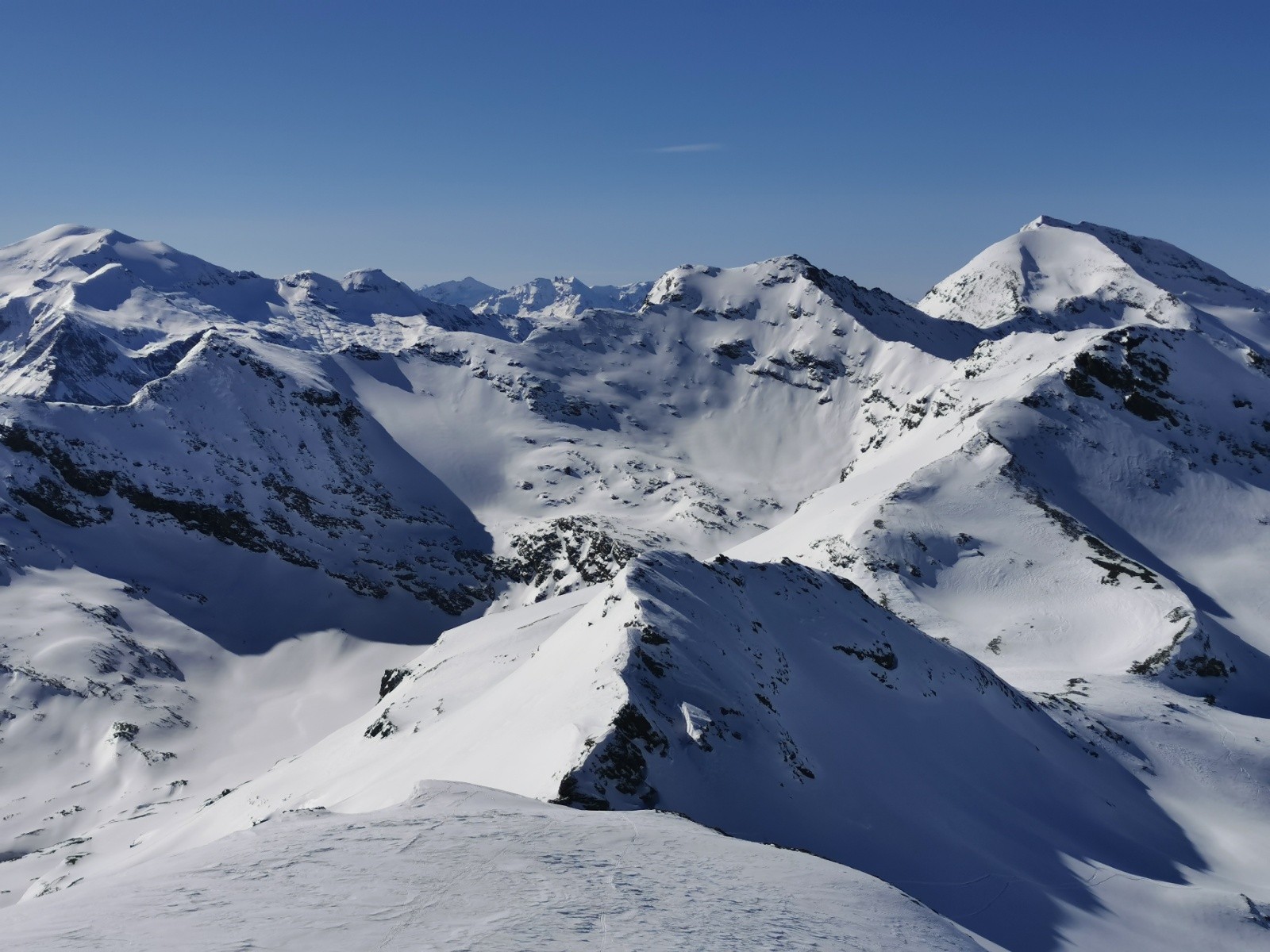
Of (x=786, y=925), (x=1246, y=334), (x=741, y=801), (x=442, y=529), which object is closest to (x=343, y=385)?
(x=442, y=529)

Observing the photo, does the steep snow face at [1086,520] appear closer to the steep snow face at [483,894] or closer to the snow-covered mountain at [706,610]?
the snow-covered mountain at [706,610]

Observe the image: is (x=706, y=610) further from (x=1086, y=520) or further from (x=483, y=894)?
(x=1086, y=520)

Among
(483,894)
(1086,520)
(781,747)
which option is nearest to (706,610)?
(781,747)

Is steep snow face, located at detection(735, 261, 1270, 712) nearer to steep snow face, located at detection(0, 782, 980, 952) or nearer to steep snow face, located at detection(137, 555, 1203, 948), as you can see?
steep snow face, located at detection(137, 555, 1203, 948)

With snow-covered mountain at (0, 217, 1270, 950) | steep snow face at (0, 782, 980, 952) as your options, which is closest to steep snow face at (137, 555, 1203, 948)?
snow-covered mountain at (0, 217, 1270, 950)

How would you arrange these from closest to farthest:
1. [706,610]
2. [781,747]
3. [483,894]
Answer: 1. [483,894]
2. [781,747]
3. [706,610]
